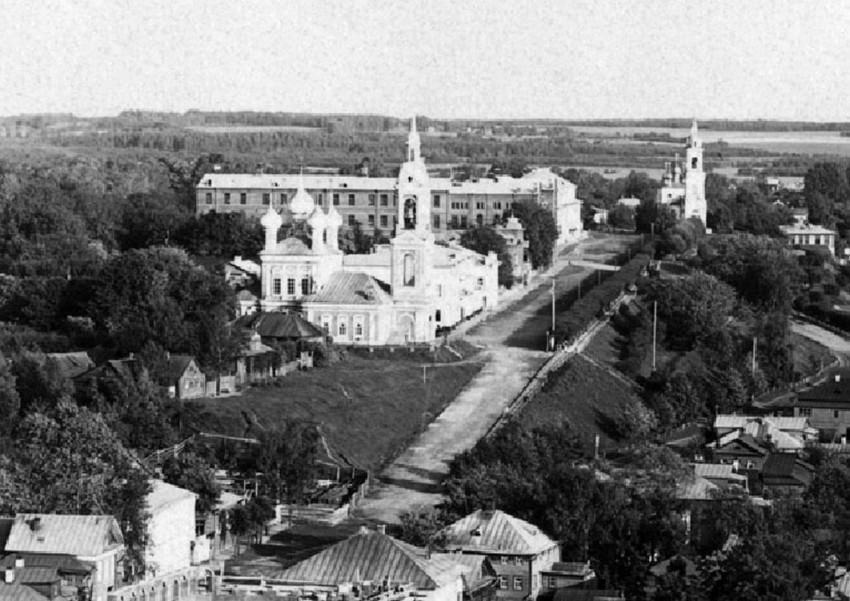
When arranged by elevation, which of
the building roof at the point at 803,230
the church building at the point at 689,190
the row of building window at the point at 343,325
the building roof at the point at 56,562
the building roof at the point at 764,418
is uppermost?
the building roof at the point at 56,562

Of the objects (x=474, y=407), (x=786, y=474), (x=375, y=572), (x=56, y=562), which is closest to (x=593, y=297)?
(x=474, y=407)

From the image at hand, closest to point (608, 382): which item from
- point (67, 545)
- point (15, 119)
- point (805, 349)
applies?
point (805, 349)

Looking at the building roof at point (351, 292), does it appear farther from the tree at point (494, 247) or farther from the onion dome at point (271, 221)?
the tree at point (494, 247)

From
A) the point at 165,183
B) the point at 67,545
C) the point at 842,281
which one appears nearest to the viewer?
the point at 67,545

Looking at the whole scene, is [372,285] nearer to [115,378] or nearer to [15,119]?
[115,378]

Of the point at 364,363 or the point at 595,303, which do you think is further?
the point at 595,303

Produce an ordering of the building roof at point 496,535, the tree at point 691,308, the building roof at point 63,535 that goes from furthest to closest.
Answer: the tree at point 691,308, the building roof at point 496,535, the building roof at point 63,535

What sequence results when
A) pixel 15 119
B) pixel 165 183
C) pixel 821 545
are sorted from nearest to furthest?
pixel 821 545, pixel 165 183, pixel 15 119

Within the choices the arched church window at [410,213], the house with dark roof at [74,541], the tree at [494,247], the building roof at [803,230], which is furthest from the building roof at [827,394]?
the building roof at [803,230]
